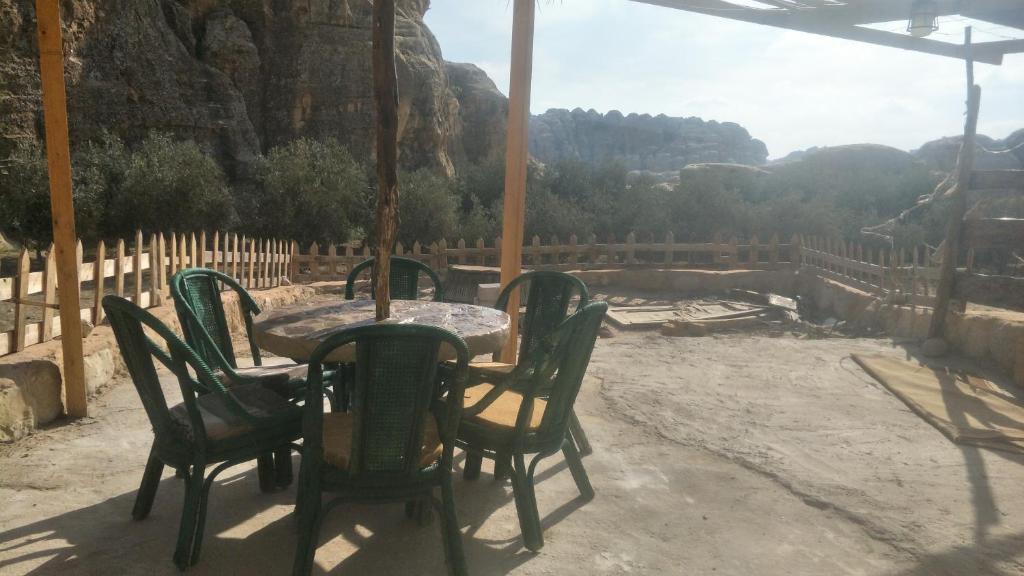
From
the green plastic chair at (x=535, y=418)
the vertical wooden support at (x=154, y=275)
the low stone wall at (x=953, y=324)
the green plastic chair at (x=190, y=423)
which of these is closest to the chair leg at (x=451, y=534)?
the green plastic chair at (x=535, y=418)

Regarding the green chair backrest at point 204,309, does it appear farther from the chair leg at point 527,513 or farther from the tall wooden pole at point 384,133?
the chair leg at point 527,513

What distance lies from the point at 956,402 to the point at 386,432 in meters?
4.91

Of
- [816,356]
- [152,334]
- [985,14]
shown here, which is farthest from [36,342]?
[985,14]

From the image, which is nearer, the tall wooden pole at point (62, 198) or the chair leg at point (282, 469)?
the chair leg at point (282, 469)

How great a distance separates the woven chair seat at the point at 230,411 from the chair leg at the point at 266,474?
0.36 m

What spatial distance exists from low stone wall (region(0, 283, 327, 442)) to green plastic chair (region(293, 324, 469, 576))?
8.06 ft

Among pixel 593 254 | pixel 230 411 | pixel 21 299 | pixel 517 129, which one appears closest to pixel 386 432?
pixel 230 411

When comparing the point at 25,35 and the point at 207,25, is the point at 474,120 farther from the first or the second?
the point at 25,35

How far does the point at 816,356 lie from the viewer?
22.2 ft

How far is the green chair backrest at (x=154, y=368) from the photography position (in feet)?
7.57

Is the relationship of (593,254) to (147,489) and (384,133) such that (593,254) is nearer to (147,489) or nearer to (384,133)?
(384,133)

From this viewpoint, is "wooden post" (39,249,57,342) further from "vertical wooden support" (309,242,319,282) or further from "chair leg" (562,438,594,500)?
"vertical wooden support" (309,242,319,282)

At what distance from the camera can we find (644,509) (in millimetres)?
3121

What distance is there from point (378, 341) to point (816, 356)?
590 cm
